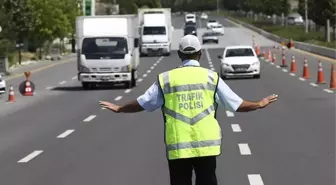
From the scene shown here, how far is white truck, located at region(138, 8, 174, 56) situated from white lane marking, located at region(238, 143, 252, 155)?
45955 mm

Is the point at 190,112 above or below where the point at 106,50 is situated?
above

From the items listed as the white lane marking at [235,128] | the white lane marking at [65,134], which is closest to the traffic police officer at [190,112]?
the white lane marking at [65,134]

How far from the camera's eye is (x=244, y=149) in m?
13.8

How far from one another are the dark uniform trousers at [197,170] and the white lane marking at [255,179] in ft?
14.7

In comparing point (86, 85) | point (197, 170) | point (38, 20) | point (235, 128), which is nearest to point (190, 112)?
point (197, 170)

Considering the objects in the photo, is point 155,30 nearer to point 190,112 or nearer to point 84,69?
point 84,69

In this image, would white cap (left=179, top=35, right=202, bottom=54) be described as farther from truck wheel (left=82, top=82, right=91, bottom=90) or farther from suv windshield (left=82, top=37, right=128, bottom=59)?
truck wheel (left=82, top=82, right=91, bottom=90)

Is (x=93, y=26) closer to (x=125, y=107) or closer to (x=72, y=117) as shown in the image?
(x=72, y=117)

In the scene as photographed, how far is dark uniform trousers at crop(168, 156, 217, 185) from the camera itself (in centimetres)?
610

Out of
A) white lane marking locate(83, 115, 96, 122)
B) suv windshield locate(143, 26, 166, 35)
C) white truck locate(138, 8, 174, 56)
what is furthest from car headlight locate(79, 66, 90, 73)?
suv windshield locate(143, 26, 166, 35)

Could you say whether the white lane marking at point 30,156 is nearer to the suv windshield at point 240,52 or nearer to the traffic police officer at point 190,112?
the traffic police officer at point 190,112

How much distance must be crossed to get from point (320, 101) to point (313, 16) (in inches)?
2269

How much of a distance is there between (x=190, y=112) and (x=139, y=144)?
8.85 m

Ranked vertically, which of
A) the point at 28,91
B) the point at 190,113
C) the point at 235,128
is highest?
the point at 190,113
